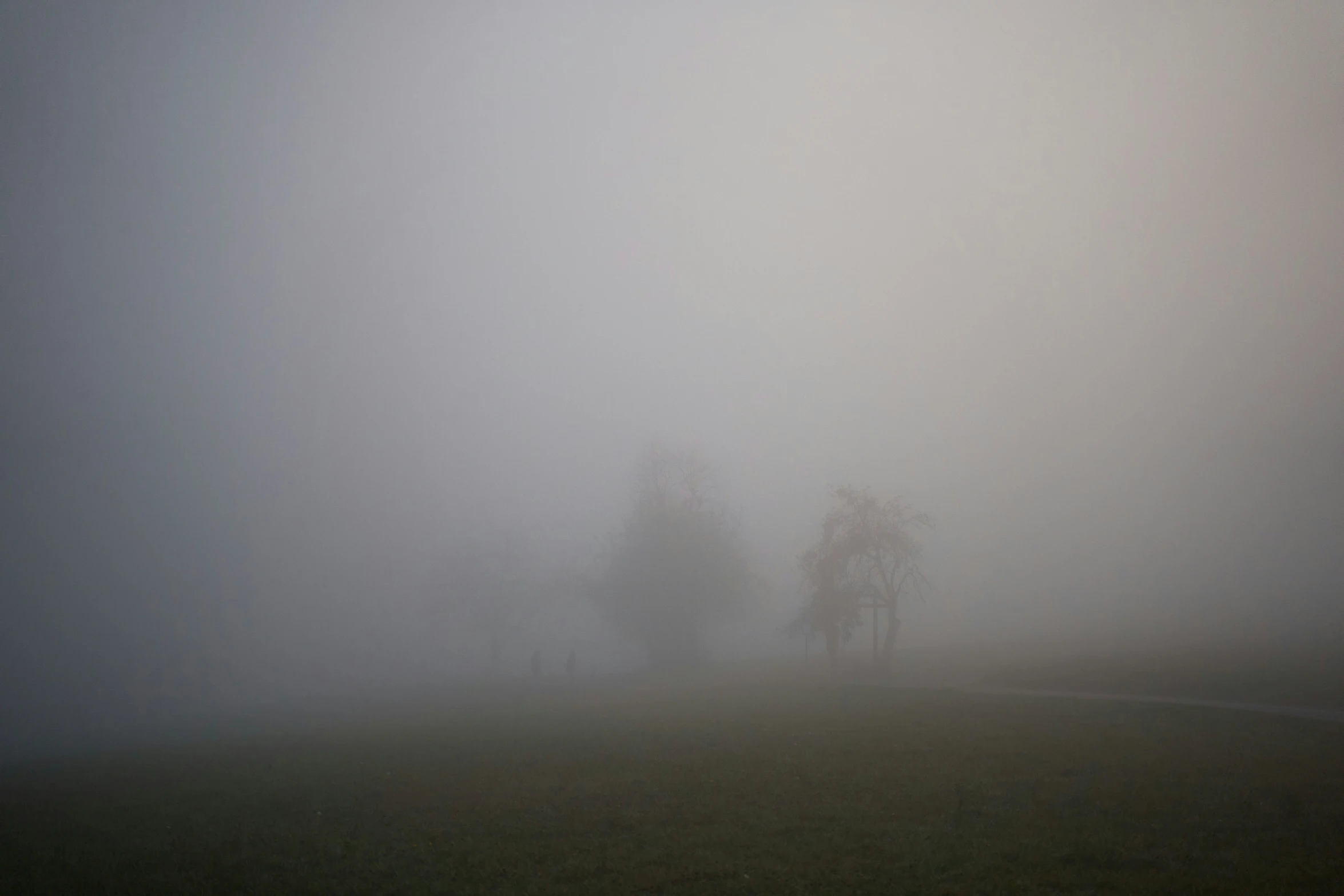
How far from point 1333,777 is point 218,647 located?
140 metres

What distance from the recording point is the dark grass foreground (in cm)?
1241

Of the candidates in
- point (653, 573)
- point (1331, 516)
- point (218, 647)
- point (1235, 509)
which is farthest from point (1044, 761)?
point (218, 647)

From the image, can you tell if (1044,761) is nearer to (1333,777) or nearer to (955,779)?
(955,779)

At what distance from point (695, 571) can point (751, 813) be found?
50.0 meters

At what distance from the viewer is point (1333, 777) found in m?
15.9

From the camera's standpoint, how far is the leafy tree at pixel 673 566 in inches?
2624

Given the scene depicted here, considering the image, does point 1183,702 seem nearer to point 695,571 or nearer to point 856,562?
point 856,562

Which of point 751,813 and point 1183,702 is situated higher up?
point 751,813

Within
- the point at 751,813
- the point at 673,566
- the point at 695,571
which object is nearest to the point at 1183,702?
the point at 751,813

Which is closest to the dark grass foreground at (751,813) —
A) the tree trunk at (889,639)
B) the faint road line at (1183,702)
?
the faint road line at (1183,702)

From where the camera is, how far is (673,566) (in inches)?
2608

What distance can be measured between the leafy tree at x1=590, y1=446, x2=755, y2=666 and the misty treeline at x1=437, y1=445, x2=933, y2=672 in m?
0.10

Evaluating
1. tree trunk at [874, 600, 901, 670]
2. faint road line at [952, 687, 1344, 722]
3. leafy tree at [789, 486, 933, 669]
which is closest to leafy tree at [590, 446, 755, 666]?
leafy tree at [789, 486, 933, 669]

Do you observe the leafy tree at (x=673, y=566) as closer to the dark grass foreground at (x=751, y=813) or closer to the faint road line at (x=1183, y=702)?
the faint road line at (x=1183, y=702)
